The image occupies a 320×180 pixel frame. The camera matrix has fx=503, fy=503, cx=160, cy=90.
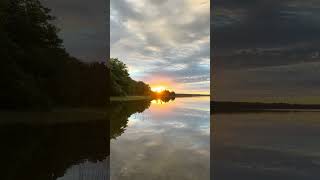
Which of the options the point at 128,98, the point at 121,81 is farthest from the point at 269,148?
the point at 128,98

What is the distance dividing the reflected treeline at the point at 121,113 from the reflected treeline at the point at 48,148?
315 centimetres

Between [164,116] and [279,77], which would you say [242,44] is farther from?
[164,116]

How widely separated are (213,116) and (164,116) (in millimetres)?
2934

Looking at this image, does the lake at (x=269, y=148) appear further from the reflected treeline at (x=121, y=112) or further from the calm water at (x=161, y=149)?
the reflected treeline at (x=121, y=112)

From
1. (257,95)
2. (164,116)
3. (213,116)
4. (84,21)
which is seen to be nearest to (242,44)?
(257,95)

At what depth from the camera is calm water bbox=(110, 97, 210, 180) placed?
8977 mm

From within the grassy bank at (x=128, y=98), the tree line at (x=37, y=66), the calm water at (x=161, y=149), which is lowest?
the calm water at (x=161, y=149)

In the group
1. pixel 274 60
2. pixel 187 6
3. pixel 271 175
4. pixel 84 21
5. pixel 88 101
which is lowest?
pixel 271 175

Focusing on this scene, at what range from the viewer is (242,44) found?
44.4ft

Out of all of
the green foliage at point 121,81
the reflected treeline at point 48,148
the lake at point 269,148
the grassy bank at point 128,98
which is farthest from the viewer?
the green foliage at point 121,81

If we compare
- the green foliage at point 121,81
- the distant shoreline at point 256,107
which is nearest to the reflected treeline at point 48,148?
the distant shoreline at point 256,107

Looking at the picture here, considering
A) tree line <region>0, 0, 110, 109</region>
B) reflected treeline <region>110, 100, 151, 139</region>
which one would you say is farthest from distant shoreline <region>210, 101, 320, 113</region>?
tree line <region>0, 0, 110, 109</region>

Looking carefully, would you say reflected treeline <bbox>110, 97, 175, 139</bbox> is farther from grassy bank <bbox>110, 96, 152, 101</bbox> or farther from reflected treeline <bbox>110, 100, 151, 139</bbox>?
grassy bank <bbox>110, 96, 152, 101</bbox>

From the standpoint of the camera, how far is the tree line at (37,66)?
10.9 metres
